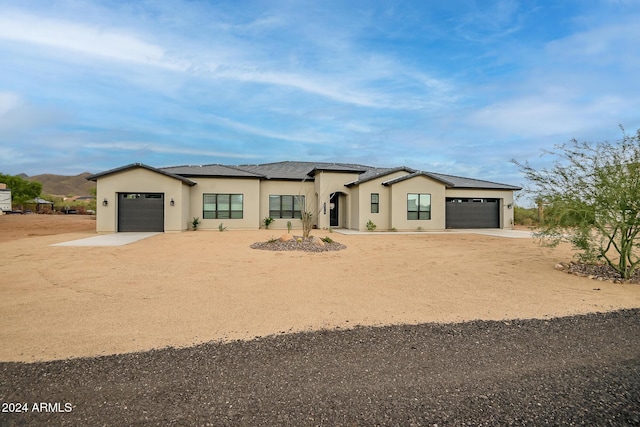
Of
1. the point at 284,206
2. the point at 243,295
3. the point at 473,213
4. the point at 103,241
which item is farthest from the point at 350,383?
the point at 473,213

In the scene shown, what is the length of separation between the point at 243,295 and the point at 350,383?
3.39 metres

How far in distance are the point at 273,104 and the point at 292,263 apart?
16.8 metres

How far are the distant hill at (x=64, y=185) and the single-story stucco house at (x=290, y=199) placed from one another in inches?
3988

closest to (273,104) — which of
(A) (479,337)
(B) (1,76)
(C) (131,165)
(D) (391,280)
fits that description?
(C) (131,165)

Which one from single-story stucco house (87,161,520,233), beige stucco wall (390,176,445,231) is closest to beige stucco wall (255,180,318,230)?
single-story stucco house (87,161,520,233)

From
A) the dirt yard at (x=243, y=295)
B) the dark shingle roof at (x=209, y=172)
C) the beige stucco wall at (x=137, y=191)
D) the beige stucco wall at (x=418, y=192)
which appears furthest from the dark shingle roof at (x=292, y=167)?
the dirt yard at (x=243, y=295)

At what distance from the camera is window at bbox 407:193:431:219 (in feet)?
66.5

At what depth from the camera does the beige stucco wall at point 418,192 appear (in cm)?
1998

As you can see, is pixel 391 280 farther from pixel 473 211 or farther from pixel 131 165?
pixel 473 211

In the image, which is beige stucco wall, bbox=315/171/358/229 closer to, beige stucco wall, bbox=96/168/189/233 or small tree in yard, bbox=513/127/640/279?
beige stucco wall, bbox=96/168/189/233

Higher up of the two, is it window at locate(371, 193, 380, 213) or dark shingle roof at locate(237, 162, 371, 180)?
dark shingle roof at locate(237, 162, 371, 180)

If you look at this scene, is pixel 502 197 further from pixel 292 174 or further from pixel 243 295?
pixel 243 295

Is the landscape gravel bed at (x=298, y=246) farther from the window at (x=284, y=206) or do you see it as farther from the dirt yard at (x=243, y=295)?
the window at (x=284, y=206)

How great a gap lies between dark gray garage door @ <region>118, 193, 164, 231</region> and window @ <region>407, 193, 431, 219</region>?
15098 mm
